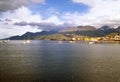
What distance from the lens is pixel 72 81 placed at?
2670 inches

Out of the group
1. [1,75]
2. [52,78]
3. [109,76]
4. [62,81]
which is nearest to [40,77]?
[52,78]

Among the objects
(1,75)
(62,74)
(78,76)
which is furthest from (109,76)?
(1,75)

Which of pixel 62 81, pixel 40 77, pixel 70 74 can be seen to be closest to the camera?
pixel 62 81

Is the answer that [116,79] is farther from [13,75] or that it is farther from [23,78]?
[13,75]

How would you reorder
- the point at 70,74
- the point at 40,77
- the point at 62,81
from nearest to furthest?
the point at 62,81 < the point at 40,77 < the point at 70,74

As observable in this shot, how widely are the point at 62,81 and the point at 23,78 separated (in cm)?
1216

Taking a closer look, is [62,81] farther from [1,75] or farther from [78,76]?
[1,75]

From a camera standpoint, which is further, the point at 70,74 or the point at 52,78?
the point at 70,74

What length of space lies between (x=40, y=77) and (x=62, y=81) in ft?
28.3

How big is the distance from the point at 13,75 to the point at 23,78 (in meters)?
6.81

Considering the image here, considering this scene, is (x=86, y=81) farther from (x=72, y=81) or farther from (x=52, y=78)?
(x=52, y=78)

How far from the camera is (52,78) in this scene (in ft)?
233

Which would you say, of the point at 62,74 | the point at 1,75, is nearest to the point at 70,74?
the point at 62,74

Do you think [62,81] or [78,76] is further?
[78,76]
